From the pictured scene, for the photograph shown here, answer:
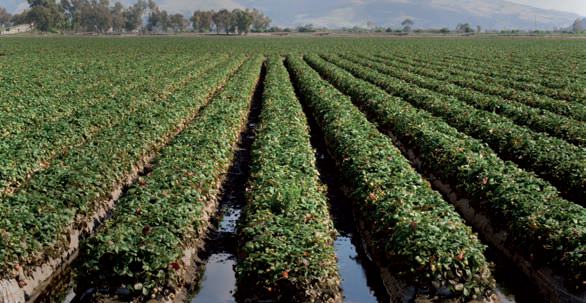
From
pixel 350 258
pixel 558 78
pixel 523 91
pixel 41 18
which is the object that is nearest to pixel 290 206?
pixel 350 258

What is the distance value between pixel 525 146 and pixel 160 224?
11.3 meters

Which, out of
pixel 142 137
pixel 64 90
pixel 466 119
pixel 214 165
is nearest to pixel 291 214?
pixel 214 165

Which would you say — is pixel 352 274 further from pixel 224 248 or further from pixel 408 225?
pixel 224 248

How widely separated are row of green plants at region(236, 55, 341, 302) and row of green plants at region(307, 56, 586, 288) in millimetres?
3614

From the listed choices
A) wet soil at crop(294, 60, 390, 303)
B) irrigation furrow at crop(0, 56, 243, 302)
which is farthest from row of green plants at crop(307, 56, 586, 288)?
irrigation furrow at crop(0, 56, 243, 302)

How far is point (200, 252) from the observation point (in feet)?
34.3

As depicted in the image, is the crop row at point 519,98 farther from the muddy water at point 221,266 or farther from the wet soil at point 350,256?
the muddy water at point 221,266

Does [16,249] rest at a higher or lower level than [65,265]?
higher

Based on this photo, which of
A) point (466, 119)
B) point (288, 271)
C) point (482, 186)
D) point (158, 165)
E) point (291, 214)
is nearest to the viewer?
point (288, 271)

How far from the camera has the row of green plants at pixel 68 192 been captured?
9.08 meters

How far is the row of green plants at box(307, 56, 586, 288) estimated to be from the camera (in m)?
8.81

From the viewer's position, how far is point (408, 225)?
9.08m

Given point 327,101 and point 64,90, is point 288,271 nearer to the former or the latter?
point 327,101

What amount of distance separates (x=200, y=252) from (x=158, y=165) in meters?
3.64
